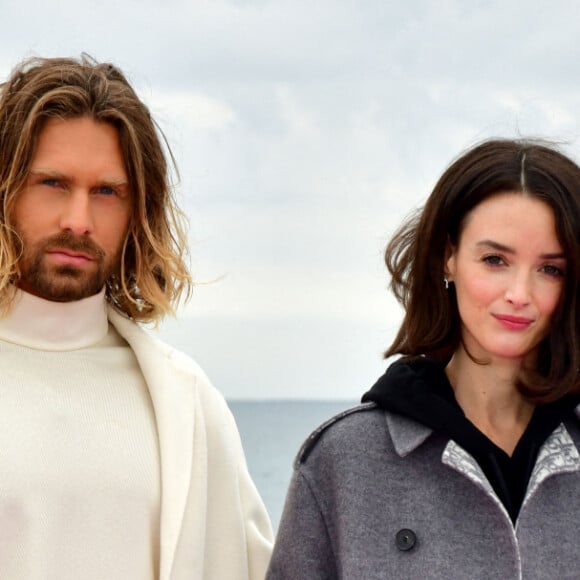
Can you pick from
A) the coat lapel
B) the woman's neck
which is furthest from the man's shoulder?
the woman's neck

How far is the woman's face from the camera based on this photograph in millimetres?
4242

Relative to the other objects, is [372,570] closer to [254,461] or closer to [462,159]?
[462,159]

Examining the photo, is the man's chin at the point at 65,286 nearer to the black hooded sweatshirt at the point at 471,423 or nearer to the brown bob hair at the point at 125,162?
the brown bob hair at the point at 125,162

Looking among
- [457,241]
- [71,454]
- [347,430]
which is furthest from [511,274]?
[71,454]

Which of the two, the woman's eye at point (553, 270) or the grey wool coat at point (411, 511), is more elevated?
the woman's eye at point (553, 270)

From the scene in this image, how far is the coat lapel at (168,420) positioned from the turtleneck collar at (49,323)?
19 centimetres

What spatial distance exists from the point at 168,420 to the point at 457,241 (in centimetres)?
119

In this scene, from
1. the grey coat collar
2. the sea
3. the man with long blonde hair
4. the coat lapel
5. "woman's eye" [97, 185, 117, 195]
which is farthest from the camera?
the sea

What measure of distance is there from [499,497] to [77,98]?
1992 millimetres

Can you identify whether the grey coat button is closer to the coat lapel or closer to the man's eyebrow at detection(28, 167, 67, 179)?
the coat lapel

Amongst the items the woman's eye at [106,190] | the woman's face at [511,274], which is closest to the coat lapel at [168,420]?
the woman's eye at [106,190]

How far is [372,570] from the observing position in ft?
14.1

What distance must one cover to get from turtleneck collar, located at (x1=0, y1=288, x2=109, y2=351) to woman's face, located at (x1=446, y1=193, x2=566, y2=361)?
4.56 ft

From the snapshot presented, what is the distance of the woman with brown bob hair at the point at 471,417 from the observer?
14.0ft
